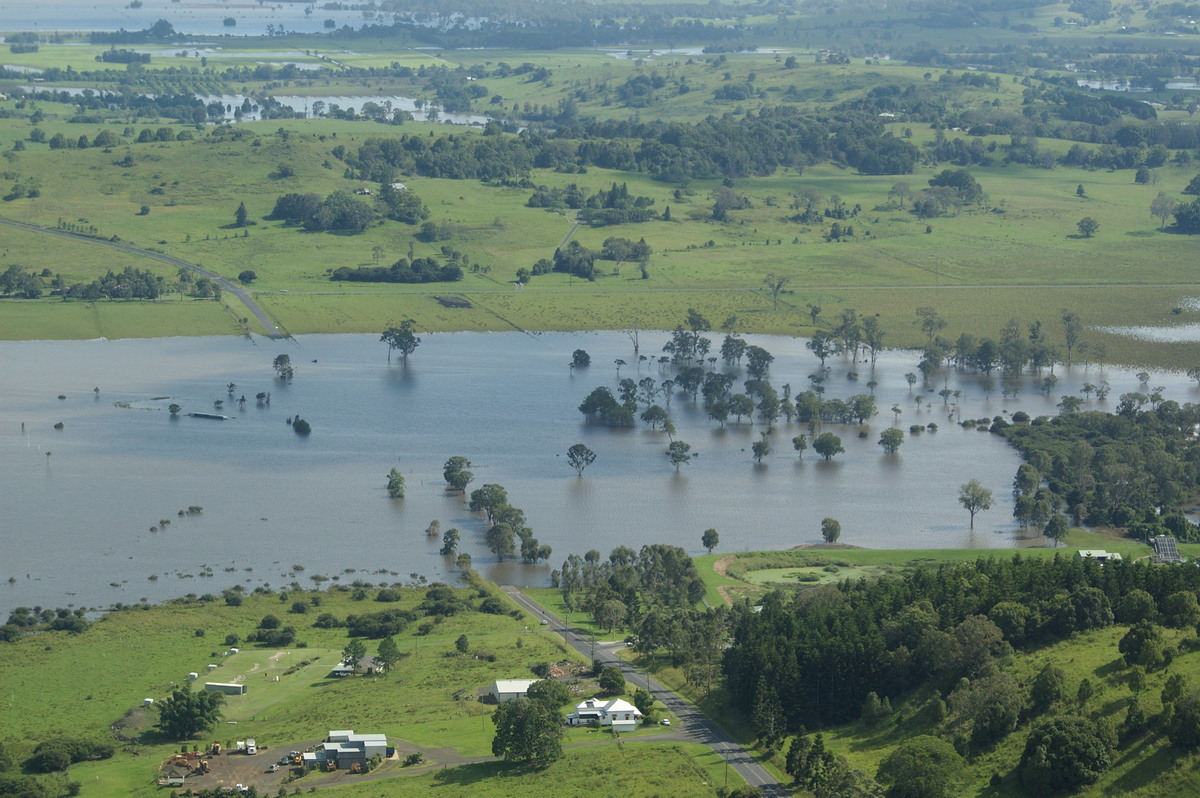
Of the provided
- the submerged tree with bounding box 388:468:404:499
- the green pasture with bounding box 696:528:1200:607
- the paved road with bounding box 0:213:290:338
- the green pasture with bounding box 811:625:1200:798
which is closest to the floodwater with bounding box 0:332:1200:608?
the submerged tree with bounding box 388:468:404:499

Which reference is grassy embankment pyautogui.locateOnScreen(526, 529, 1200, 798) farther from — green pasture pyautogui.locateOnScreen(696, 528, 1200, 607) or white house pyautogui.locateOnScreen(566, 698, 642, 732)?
white house pyautogui.locateOnScreen(566, 698, 642, 732)

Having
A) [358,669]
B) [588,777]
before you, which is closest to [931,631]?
[588,777]

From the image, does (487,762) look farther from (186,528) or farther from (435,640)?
(186,528)

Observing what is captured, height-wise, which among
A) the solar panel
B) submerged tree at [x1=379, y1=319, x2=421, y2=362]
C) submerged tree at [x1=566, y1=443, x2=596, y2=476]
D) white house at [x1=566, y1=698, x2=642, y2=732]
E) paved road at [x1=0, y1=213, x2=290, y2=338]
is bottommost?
white house at [x1=566, y1=698, x2=642, y2=732]

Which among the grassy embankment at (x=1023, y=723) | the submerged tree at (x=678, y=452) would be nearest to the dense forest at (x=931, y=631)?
the grassy embankment at (x=1023, y=723)

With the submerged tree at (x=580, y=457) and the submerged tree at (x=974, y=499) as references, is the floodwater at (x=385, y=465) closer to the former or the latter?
the submerged tree at (x=974, y=499)

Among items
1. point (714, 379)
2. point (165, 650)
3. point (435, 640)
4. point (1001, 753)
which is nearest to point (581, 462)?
point (714, 379)
